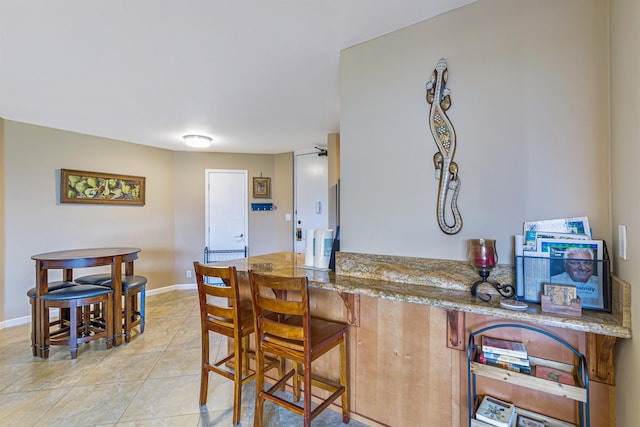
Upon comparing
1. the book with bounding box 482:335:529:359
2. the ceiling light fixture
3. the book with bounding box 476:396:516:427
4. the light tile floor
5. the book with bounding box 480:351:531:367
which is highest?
the ceiling light fixture

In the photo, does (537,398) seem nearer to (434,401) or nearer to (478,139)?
(434,401)

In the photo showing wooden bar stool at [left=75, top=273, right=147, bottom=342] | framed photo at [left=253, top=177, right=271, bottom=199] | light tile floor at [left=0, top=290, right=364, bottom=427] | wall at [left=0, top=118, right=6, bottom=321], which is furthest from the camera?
framed photo at [left=253, top=177, right=271, bottom=199]

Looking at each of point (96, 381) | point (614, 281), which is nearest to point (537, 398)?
point (614, 281)

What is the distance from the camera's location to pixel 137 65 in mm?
2256

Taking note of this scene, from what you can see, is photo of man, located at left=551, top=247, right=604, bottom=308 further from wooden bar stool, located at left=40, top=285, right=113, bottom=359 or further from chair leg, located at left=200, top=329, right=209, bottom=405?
wooden bar stool, located at left=40, top=285, right=113, bottom=359

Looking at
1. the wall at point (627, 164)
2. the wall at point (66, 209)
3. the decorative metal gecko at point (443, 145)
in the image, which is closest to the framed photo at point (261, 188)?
the wall at point (66, 209)

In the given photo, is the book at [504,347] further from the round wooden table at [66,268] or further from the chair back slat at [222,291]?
the round wooden table at [66,268]

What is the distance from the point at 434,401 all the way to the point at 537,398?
0.48 m

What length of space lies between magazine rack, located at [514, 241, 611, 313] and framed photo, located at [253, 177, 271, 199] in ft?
15.0

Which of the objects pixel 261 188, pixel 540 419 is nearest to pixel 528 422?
pixel 540 419

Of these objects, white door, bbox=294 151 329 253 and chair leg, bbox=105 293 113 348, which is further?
white door, bbox=294 151 329 253

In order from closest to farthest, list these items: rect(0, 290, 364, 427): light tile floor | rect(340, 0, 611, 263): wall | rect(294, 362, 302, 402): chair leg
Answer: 1. rect(340, 0, 611, 263): wall
2. rect(0, 290, 364, 427): light tile floor
3. rect(294, 362, 302, 402): chair leg

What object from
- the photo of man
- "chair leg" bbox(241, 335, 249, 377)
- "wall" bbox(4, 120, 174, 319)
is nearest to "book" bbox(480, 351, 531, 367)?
the photo of man

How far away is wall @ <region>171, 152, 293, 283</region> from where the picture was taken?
5246 mm
